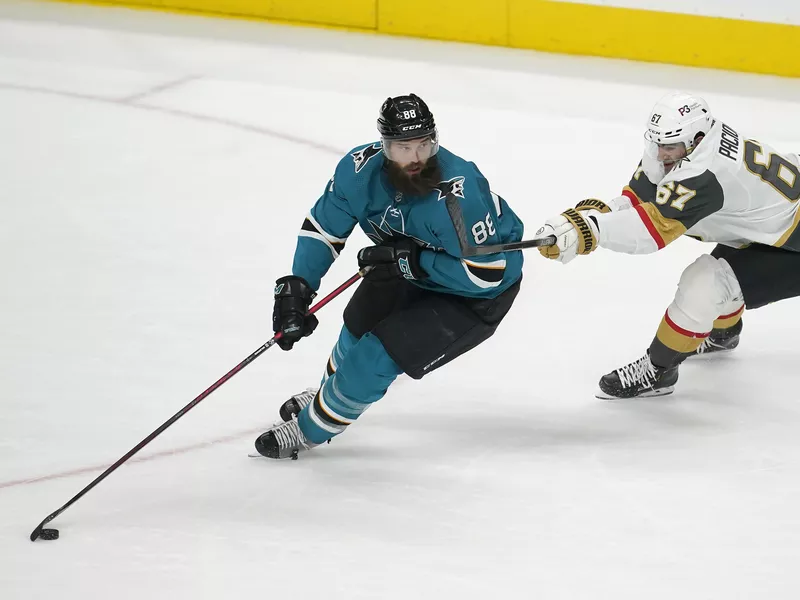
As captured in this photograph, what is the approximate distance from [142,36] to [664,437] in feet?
14.3

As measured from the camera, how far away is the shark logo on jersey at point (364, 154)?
2.78 m

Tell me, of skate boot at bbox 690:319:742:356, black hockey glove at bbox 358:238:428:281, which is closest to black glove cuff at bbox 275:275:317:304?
black hockey glove at bbox 358:238:428:281

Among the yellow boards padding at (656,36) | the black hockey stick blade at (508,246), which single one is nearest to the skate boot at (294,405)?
the black hockey stick blade at (508,246)

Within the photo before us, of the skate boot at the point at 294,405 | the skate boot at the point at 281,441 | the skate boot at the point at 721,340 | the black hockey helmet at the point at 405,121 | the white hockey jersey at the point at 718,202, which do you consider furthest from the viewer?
the skate boot at the point at 721,340

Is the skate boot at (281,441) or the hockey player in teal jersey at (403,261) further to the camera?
the skate boot at (281,441)

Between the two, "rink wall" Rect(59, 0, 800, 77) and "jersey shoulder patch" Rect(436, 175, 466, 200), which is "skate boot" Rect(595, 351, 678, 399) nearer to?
"jersey shoulder patch" Rect(436, 175, 466, 200)

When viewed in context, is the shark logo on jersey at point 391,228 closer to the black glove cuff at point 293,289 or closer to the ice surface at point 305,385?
the black glove cuff at point 293,289

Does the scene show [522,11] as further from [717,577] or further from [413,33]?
[717,577]

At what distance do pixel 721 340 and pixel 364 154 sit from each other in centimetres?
145

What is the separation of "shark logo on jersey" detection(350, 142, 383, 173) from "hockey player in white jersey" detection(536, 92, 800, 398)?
0.48m

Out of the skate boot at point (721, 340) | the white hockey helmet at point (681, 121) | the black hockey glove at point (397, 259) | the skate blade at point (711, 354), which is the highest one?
the white hockey helmet at point (681, 121)

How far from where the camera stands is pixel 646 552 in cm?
257

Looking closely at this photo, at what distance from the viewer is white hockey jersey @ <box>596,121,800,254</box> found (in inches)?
117

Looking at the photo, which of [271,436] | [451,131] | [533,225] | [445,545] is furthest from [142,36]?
[445,545]
